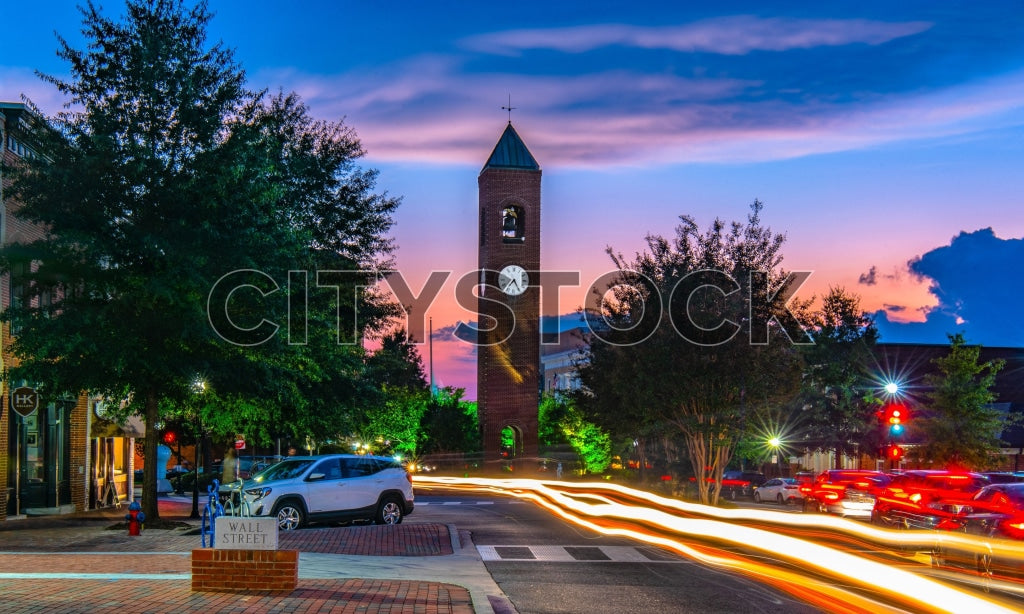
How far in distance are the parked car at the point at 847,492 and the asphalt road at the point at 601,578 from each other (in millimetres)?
12410

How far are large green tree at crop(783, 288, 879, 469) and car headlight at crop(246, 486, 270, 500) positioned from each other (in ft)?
130

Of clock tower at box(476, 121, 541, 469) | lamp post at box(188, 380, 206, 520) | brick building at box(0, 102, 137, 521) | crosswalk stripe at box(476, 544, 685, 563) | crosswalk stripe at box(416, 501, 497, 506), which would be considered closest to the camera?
crosswalk stripe at box(476, 544, 685, 563)

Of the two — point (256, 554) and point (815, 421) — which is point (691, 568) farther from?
point (815, 421)

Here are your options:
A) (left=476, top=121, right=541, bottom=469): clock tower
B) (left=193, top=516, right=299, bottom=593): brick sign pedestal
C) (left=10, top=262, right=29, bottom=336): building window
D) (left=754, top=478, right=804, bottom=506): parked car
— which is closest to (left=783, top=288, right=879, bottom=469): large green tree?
(left=754, top=478, right=804, bottom=506): parked car

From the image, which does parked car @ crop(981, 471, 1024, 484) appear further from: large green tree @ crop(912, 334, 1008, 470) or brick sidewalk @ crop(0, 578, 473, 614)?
large green tree @ crop(912, 334, 1008, 470)

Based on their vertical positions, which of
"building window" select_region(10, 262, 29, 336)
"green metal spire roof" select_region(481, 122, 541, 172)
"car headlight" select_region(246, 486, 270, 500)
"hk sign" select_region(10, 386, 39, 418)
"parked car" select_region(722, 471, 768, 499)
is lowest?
"parked car" select_region(722, 471, 768, 499)

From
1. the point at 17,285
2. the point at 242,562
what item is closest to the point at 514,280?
the point at 17,285

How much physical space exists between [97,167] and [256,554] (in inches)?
515

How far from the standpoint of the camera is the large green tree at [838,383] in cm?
6100

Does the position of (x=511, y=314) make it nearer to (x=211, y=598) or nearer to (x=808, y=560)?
(x=808, y=560)

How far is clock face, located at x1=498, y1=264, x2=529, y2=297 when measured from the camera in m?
77.0

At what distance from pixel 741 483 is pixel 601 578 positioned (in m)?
39.3

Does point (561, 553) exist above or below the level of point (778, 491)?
above

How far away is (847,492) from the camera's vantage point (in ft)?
118
